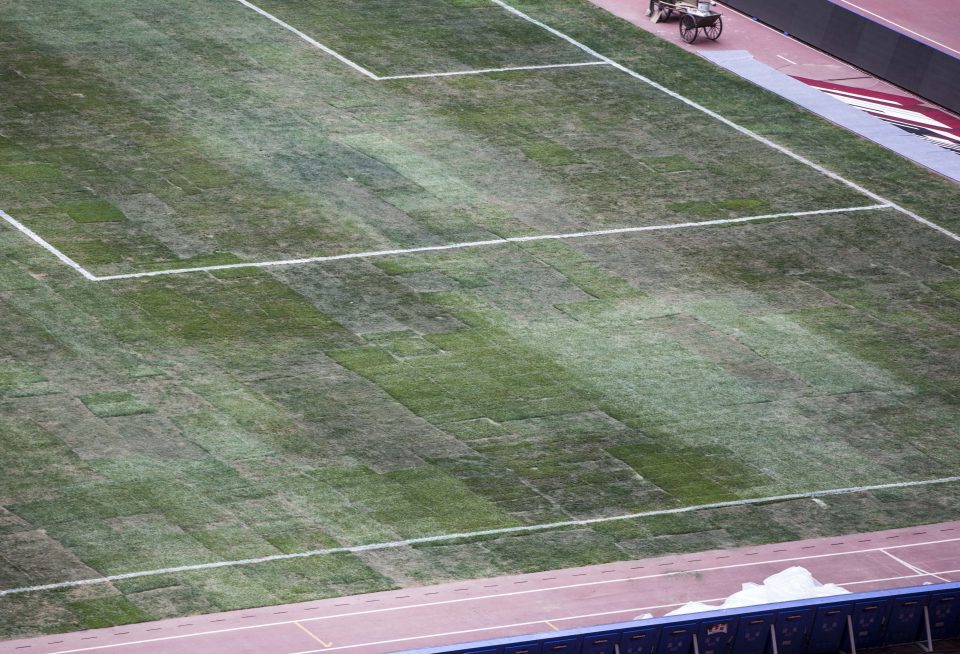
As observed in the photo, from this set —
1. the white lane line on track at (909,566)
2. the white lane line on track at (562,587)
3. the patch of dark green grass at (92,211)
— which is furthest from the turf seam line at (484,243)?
the white lane line on track at (909,566)

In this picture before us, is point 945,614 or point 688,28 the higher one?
point 688,28

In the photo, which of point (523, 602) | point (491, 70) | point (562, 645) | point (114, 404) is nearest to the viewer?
point (562, 645)

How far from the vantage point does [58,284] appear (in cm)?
3981

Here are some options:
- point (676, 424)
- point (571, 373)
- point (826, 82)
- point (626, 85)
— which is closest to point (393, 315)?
point (571, 373)

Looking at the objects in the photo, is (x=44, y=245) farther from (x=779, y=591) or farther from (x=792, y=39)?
(x=792, y=39)

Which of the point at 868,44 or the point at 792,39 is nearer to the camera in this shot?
the point at 868,44

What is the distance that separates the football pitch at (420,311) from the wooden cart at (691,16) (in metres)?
1.61

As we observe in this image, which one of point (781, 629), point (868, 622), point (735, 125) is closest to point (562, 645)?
point (781, 629)

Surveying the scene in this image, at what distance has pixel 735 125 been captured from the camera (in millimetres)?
52750

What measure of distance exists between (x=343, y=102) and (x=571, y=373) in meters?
16.9

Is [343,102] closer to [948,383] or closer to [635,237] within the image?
[635,237]

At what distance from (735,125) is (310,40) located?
13683 mm

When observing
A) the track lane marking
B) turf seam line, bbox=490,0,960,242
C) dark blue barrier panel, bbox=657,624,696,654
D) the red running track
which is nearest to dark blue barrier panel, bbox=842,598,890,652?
the red running track

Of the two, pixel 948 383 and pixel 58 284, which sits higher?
pixel 948 383
